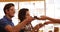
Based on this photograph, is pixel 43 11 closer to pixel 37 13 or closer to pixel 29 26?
pixel 37 13

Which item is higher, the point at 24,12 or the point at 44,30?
the point at 24,12

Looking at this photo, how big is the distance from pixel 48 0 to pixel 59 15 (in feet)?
1.14

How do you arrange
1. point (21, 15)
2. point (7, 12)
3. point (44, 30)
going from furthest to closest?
point (44, 30)
point (21, 15)
point (7, 12)

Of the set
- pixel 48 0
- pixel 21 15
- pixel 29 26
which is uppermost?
pixel 48 0

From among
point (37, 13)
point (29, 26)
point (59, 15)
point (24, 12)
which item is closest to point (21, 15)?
point (24, 12)

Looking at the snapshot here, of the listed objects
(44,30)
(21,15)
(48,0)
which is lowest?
(44,30)

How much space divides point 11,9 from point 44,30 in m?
1.06

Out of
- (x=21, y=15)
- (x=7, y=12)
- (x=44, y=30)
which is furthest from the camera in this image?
(x=44, y=30)

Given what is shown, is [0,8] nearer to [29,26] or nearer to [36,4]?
[36,4]

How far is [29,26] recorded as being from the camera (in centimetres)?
201

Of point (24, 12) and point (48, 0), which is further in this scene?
point (48, 0)

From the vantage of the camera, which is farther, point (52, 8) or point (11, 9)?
point (52, 8)

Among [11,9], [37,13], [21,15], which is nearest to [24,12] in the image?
[21,15]

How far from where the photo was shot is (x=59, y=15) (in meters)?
2.75
